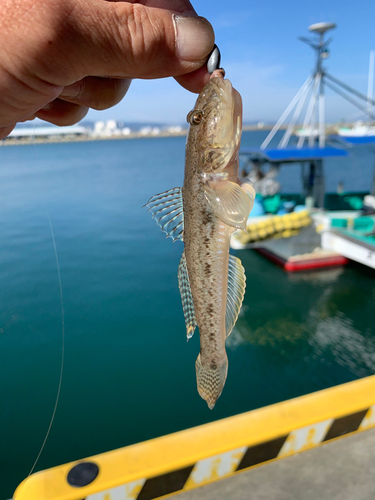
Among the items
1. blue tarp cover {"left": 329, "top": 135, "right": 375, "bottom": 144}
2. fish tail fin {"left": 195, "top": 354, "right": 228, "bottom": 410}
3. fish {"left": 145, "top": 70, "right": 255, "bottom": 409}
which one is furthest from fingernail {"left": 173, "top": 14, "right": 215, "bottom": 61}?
blue tarp cover {"left": 329, "top": 135, "right": 375, "bottom": 144}

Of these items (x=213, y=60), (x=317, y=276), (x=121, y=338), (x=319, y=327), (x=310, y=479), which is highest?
(x=213, y=60)

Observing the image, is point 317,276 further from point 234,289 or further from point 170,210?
point 170,210

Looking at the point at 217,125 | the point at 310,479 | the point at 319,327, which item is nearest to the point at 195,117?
the point at 217,125

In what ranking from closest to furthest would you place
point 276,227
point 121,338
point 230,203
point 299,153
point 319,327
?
point 230,203, point 121,338, point 319,327, point 276,227, point 299,153

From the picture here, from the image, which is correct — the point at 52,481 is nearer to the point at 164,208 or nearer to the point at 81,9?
the point at 164,208

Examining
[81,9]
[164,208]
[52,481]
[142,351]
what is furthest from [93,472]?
[142,351]

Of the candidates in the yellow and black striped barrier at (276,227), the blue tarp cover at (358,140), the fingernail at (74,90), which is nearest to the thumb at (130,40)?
the fingernail at (74,90)
